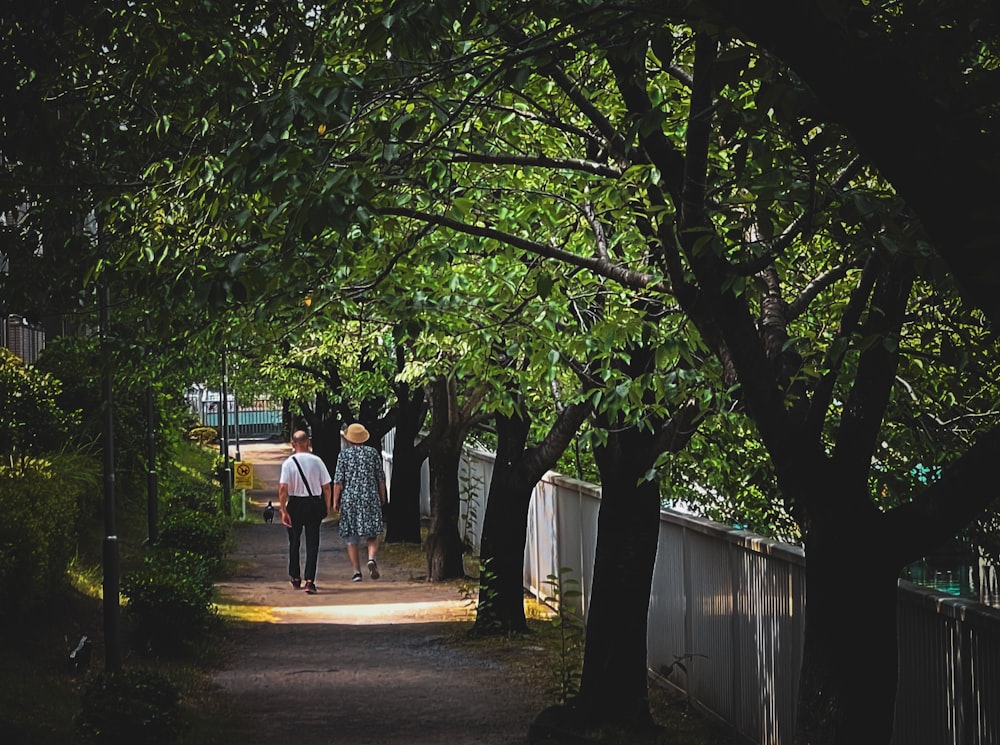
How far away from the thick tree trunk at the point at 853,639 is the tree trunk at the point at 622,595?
14.1ft

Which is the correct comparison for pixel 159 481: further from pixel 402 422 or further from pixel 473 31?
pixel 473 31

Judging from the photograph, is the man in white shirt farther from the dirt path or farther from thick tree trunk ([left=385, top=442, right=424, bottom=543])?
thick tree trunk ([left=385, top=442, right=424, bottom=543])

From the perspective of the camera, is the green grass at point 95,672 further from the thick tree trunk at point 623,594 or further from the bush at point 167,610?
the thick tree trunk at point 623,594

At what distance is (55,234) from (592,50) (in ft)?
A: 11.8

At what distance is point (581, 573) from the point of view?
55.5 ft

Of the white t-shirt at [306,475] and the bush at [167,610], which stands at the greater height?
the white t-shirt at [306,475]

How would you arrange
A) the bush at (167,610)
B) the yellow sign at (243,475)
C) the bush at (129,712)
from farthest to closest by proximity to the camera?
the yellow sign at (243,475)
the bush at (167,610)
the bush at (129,712)

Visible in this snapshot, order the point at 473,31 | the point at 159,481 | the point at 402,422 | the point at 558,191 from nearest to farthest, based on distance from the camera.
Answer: the point at 473,31 → the point at 558,191 → the point at 159,481 → the point at 402,422

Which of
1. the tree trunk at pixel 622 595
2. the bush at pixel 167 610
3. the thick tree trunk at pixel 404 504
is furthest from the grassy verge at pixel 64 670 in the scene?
the thick tree trunk at pixel 404 504

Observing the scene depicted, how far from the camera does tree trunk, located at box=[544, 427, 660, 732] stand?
11227 millimetres

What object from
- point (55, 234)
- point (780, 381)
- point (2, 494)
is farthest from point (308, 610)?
point (780, 381)

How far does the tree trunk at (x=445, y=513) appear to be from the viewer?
68.8 feet

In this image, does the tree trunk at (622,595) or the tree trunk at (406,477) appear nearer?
the tree trunk at (622,595)

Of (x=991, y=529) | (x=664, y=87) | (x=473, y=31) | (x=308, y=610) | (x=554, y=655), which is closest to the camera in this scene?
(x=473, y=31)
